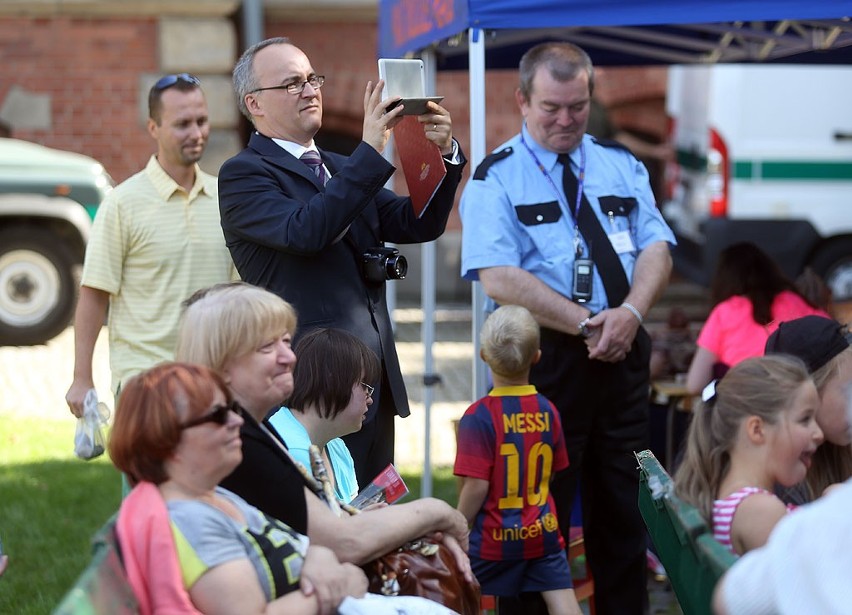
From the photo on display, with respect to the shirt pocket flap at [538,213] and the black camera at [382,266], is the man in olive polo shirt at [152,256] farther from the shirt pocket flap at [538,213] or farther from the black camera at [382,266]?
the shirt pocket flap at [538,213]

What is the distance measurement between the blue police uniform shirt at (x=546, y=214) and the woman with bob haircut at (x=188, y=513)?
87.4 inches

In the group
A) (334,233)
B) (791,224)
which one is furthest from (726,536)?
(791,224)

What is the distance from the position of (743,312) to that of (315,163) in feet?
7.31

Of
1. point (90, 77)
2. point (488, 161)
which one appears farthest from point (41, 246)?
point (488, 161)

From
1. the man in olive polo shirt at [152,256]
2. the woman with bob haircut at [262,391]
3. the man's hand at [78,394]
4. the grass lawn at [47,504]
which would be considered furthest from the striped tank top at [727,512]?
the grass lawn at [47,504]

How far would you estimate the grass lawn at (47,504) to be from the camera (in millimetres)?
5344

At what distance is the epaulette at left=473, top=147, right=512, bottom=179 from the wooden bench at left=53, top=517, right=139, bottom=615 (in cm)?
260

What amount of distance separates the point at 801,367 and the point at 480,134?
241 centimetres

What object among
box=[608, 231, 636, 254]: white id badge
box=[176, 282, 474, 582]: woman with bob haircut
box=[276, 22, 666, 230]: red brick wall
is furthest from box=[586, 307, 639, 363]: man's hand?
box=[276, 22, 666, 230]: red brick wall

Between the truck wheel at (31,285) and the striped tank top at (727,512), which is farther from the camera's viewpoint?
the truck wheel at (31,285)

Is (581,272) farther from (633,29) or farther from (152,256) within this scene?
(633,29)

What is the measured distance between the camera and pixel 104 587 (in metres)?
2.30

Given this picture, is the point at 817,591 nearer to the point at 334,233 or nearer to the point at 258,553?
the point at 258,553

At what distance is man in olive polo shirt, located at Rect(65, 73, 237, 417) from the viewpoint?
15.4 ft
